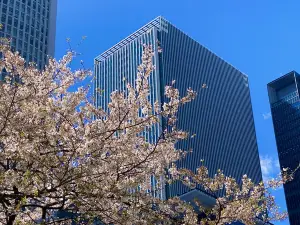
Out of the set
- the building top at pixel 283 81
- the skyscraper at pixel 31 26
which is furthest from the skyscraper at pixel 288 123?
the skyscraper at pixel 31 26

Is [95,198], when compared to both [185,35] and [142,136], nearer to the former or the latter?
[142,136]

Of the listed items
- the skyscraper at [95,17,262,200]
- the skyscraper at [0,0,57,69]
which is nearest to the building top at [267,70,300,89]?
the skyscraper at [95,17,262,200]

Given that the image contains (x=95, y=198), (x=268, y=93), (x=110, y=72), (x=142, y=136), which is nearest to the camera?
(x=95, y=198)

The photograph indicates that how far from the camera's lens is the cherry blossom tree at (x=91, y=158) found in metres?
8.46

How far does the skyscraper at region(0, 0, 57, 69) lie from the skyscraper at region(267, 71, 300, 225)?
78.4 metres

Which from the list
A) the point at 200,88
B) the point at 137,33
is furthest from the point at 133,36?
the point at 200,88

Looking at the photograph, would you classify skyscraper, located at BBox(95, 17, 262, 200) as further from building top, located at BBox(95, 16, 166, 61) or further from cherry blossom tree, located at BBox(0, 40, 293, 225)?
cherry blossom tree, located at BBox(0, 40, 293, 225)

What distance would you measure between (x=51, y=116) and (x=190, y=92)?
2.85m

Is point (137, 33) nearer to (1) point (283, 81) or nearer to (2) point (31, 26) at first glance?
(2) point (31, 26)

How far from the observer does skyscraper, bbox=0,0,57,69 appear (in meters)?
81.2

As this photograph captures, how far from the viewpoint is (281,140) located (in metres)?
148

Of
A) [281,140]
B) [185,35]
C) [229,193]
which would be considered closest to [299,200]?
[281,140]

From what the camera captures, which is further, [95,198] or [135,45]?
[135,45]

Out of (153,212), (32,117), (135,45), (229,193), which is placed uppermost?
(135,45)
